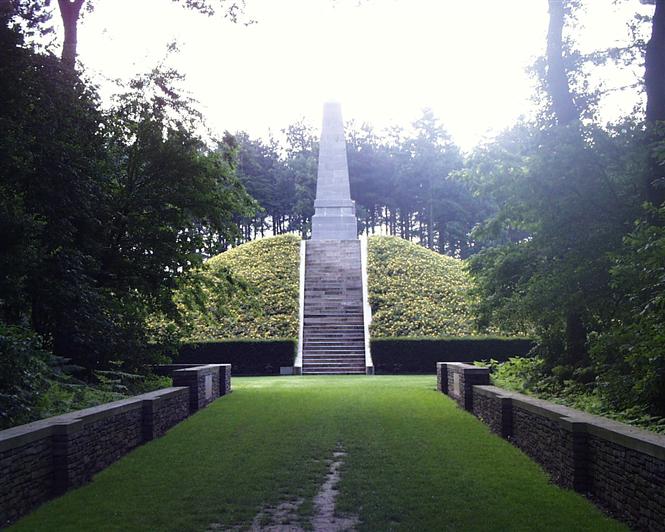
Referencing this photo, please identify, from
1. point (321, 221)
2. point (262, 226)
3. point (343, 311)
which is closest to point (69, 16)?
point (343, 311)

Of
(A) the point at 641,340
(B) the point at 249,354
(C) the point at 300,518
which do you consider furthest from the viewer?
(B) the point at 249,354

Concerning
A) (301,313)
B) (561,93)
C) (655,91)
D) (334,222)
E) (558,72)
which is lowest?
(301,313)

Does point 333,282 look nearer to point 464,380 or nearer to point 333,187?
point 333,187

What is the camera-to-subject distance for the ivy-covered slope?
91.6ft

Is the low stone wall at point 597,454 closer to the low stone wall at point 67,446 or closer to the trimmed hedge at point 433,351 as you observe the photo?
the low stone wall at point 67,446

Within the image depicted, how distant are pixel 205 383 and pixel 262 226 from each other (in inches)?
2004

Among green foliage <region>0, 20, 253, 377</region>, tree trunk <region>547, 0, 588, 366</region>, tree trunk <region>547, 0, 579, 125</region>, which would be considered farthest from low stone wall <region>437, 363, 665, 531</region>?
green foliage <region>0, 20, 253, 377</region>

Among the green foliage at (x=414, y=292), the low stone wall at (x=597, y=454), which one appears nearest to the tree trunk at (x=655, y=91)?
the low stone wall at (x=597, y=454)

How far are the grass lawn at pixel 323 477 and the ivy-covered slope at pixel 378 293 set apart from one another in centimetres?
1282

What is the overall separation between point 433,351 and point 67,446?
18444 mm

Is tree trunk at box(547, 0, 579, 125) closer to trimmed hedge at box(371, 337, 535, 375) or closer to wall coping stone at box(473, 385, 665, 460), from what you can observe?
wall coping stone at box(473, 385, 665, 460)

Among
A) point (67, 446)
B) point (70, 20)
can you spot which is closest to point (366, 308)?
point (70, 20)

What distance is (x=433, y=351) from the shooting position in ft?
80.6

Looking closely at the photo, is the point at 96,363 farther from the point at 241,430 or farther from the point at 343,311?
the point at 343,311
